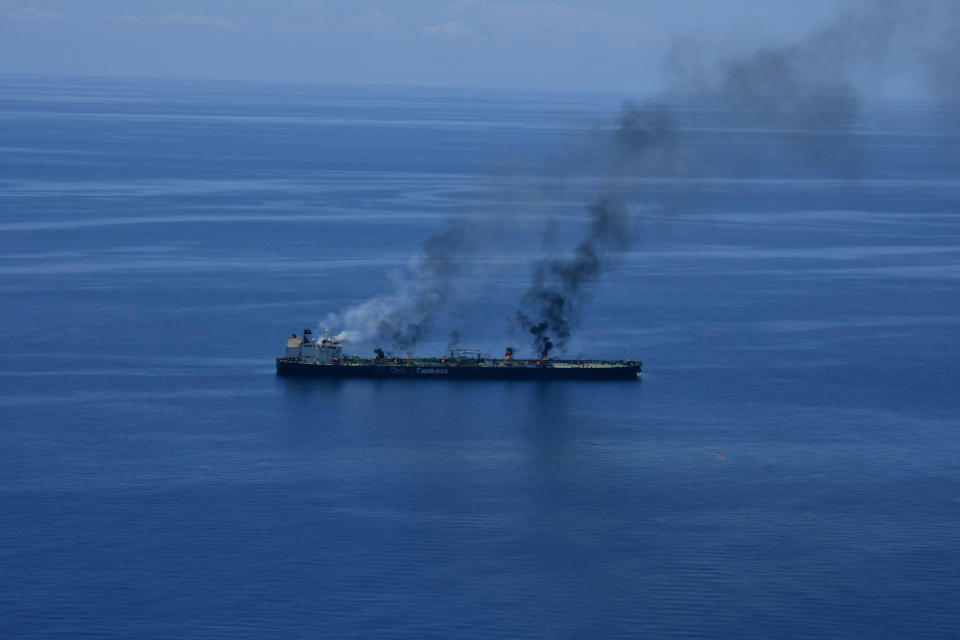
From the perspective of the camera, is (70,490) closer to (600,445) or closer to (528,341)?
(600,445)

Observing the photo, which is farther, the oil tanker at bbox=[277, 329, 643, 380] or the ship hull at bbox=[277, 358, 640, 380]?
the ship hull at bbox=[277, 358, 640, 380]

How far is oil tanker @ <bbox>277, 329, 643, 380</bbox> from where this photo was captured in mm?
125750

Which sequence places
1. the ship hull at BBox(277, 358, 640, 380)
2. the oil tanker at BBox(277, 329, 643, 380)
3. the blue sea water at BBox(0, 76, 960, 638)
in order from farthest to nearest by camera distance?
1. the ship hull at BBox(277, 358, 640, 380)
2. the oil tanker at BBox(277, 329, 643, 380)
3. the blue sea water at BBox(0, 76, 960, 638)

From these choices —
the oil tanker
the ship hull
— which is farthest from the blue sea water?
the oil tanker

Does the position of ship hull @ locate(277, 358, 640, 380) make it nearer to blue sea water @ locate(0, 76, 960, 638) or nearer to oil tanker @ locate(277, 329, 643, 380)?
oil tanker @ locate(277, 329, 643, 380)

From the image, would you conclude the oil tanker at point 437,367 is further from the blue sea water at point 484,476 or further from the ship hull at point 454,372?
the blue sea water at point 484,476

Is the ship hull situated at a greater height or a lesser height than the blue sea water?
greater

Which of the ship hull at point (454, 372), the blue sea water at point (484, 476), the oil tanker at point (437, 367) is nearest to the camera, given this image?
the blue sea water at point (484, 476)

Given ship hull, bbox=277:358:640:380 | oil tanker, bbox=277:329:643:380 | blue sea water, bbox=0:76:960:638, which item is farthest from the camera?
ship hull, bbox=277:358:640:380

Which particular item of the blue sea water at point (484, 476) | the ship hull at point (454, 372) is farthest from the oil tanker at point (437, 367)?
the blue sea water at point (484, 476)

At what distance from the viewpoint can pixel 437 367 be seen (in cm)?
12688

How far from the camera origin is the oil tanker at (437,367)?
413 ft

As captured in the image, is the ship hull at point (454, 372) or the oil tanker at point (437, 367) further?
the ship hull at point (454, 372)

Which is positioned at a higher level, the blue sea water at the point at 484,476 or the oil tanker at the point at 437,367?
the oil tanker at the point at 437,367
